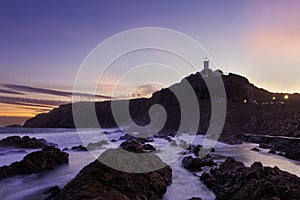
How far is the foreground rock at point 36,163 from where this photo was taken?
18.5 meters

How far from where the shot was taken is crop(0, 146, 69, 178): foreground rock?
18516 millimetres

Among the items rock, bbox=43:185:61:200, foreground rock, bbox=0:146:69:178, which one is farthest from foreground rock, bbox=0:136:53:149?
rock, bbox=43:185:61:200

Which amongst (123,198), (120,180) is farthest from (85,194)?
(120,180)

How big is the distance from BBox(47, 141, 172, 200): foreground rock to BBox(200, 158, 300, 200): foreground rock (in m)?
2.96

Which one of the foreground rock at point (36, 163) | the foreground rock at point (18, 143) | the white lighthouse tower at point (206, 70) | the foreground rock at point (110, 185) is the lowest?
the foreground rock at point (18, 143)

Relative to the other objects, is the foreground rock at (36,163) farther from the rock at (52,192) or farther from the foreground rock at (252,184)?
the foreground rock at (252,184)

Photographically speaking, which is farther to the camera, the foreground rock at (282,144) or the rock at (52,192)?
the foreground rock at (282,144)

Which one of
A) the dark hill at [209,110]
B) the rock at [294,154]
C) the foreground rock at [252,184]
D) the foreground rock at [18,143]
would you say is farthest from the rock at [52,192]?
the dark hill at [209,110]

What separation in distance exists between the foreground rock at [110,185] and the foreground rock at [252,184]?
9.70 ft

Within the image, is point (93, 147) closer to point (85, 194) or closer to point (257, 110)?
point (85, 194)

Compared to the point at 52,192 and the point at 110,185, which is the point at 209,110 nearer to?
the point at 52,192

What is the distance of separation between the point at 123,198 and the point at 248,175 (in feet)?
19.6

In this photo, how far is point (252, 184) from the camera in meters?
10.9

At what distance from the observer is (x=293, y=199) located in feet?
31.9
